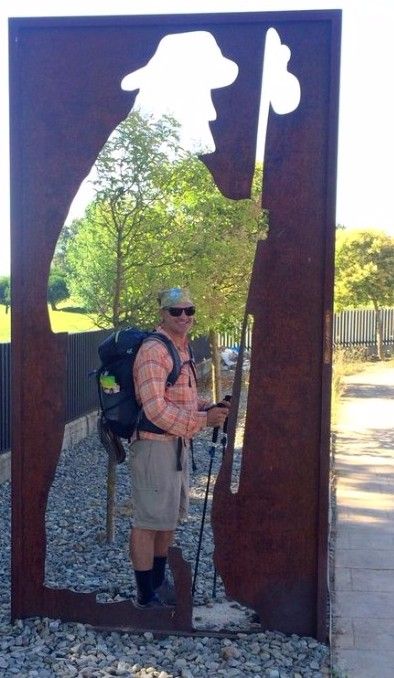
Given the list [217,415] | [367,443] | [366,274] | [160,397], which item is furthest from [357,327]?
[160,397]

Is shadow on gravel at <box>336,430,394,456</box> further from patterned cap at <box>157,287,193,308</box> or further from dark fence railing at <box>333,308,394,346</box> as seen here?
dark fence railing at <box>333,308,394,346</box>

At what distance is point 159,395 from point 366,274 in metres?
24.0

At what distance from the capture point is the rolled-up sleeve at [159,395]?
3.99m

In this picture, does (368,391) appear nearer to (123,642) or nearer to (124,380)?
(123,642)

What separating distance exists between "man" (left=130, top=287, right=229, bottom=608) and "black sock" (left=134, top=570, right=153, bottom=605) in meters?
0.07

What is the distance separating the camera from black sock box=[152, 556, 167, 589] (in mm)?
4449

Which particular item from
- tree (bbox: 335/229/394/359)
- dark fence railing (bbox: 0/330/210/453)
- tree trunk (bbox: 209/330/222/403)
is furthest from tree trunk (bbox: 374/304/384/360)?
tree trunk (bbox: 209/330/222/403)

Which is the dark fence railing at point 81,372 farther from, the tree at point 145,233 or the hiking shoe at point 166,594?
the hiking shoe at point 166,594

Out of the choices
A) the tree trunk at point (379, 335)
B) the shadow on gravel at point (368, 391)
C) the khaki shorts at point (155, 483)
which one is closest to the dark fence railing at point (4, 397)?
the khaki shorts at point (155, 483)

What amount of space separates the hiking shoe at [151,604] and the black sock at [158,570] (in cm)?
11

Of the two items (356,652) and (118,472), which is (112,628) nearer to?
(356,652)

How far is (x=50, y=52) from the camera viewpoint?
4312 millimetres

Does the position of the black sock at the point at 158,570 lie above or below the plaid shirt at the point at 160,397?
below

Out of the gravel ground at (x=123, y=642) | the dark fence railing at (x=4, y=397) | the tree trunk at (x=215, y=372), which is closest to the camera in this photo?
the gravel ground at (x=123, y=642)
